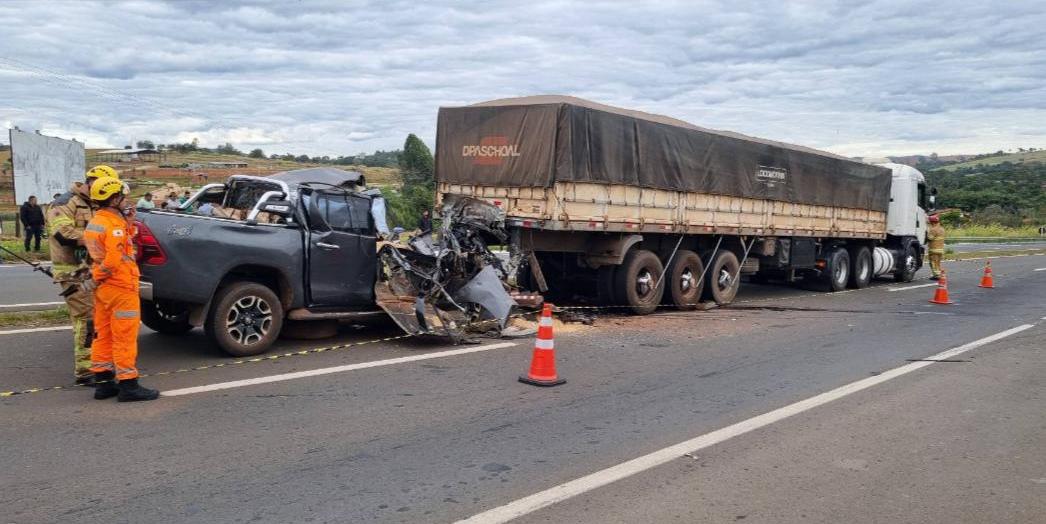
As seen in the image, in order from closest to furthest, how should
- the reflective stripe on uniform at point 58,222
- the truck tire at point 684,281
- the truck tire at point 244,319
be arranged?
1. the reflective stripe on uniform at point 58,222
2. the truck tire at point 244,319
3. the truck tire at point 684,281

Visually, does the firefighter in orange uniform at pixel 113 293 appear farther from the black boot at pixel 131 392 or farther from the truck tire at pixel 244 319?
the truck tire at pixel 244 319

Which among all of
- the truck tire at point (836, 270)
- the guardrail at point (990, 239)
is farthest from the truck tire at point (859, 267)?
the guardrail at point (990, 239)

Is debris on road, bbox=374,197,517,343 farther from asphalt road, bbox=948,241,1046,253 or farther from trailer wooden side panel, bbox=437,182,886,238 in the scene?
asphalt road, bbox=948,241,1046,253

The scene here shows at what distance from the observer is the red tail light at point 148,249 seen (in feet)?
23.8

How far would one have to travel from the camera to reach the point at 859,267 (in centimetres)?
1955

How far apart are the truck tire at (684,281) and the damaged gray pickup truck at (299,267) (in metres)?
3.81

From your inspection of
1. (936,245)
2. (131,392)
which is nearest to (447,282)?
(131,392)

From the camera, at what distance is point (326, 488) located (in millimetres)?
4684

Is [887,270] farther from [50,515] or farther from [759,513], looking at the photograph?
[50,515]

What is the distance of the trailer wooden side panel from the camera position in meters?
11.6

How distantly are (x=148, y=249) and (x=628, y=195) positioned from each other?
23.9ft

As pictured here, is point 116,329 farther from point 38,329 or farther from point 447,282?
point 447,282

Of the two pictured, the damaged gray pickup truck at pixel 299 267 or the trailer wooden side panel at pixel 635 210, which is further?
the trailer wooden side panel at pixel 635 210

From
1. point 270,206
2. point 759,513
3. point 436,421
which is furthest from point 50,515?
point 270,206
